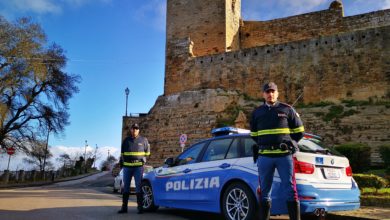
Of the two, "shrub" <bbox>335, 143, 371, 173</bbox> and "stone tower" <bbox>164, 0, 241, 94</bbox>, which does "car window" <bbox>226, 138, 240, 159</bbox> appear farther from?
"stone tower" <bbox>164, 0, 241, 94</bbox>

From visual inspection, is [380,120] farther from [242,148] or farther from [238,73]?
[242,148]

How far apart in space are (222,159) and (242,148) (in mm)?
457

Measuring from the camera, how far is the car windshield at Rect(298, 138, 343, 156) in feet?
18.8

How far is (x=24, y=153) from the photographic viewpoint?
28.3 m

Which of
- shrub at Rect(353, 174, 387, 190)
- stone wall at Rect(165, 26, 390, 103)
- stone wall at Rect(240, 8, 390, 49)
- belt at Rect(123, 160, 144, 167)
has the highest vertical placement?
stone wall at Rect(240, 8, 390, 49)

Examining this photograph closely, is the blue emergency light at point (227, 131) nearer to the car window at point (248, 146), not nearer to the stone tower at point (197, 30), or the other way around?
the car window at point (248, 146)

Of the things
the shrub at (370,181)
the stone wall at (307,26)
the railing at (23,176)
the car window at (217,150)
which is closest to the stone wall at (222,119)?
the shrub at (370,181)

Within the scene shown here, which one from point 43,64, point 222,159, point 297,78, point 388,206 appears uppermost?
point 43,64

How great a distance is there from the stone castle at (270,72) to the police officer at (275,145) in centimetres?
1234

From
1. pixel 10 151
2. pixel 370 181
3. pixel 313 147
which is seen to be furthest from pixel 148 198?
pixel 10 151

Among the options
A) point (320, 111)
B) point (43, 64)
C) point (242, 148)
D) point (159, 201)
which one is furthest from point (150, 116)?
point (242, 148)

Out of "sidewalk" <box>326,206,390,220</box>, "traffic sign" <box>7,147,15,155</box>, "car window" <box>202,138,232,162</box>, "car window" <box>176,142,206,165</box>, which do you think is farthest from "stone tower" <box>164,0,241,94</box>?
"sidewalk" <box>326,206,390,220</box>

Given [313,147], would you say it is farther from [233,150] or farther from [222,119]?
[222,119]

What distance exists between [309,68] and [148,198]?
1561 centimetres
